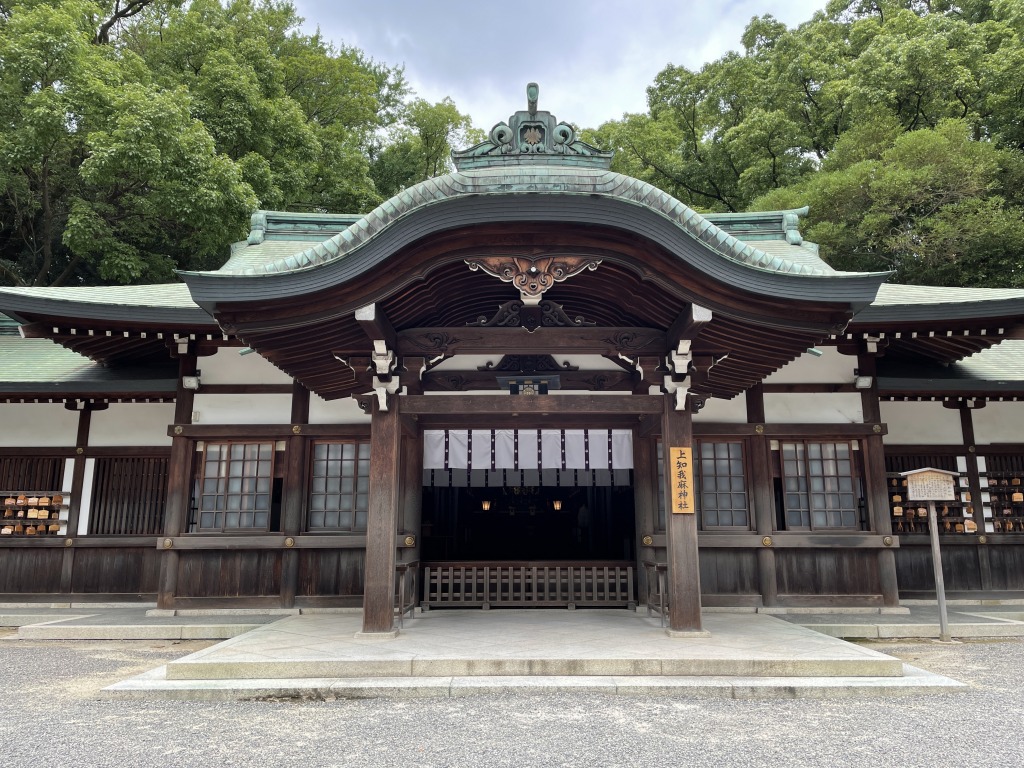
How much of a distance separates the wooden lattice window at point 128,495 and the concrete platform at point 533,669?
13.7 feet

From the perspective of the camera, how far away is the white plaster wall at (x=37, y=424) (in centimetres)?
1022

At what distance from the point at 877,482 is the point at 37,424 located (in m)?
12.3

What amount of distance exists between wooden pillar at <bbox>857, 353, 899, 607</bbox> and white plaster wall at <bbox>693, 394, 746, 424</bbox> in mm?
1688

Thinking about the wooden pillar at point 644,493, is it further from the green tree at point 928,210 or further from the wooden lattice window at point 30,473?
the green tree at point 928,210

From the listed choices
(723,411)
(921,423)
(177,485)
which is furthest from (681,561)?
(177,485)

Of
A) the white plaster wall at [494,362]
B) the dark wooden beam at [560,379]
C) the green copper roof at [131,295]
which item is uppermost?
the green copper roof at [131,295]

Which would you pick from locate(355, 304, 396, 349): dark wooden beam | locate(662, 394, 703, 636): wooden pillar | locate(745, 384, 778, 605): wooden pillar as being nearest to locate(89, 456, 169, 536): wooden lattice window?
locate(355, 304, 396, 349): dark wooden beam

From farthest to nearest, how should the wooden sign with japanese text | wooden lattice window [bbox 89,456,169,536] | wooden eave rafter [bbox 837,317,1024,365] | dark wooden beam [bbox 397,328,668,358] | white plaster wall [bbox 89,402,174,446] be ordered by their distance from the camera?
white plaster wall [bbox 89,402,174,446]
wooden lattice window [bbox 89,456,169,536]
wooden eave rafter [bbox 837,317,1024,365]
dark wooden beam [bbox 397,328,668,358]
the wooden sign with japanese text

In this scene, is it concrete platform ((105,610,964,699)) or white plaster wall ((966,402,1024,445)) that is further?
white plaster wall ((966,402,1024,445))

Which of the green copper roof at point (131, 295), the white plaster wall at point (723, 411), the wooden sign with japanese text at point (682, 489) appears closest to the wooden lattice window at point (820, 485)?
the white plaster wall at point (723, 411)

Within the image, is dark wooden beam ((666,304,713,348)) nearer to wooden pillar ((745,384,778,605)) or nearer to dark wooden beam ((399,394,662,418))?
dark wooden beam ((399,394,662,418))

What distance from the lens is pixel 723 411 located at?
9320 mm

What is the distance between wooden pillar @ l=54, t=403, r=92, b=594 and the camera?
9828 millimetres

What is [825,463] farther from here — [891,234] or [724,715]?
[891,234]
